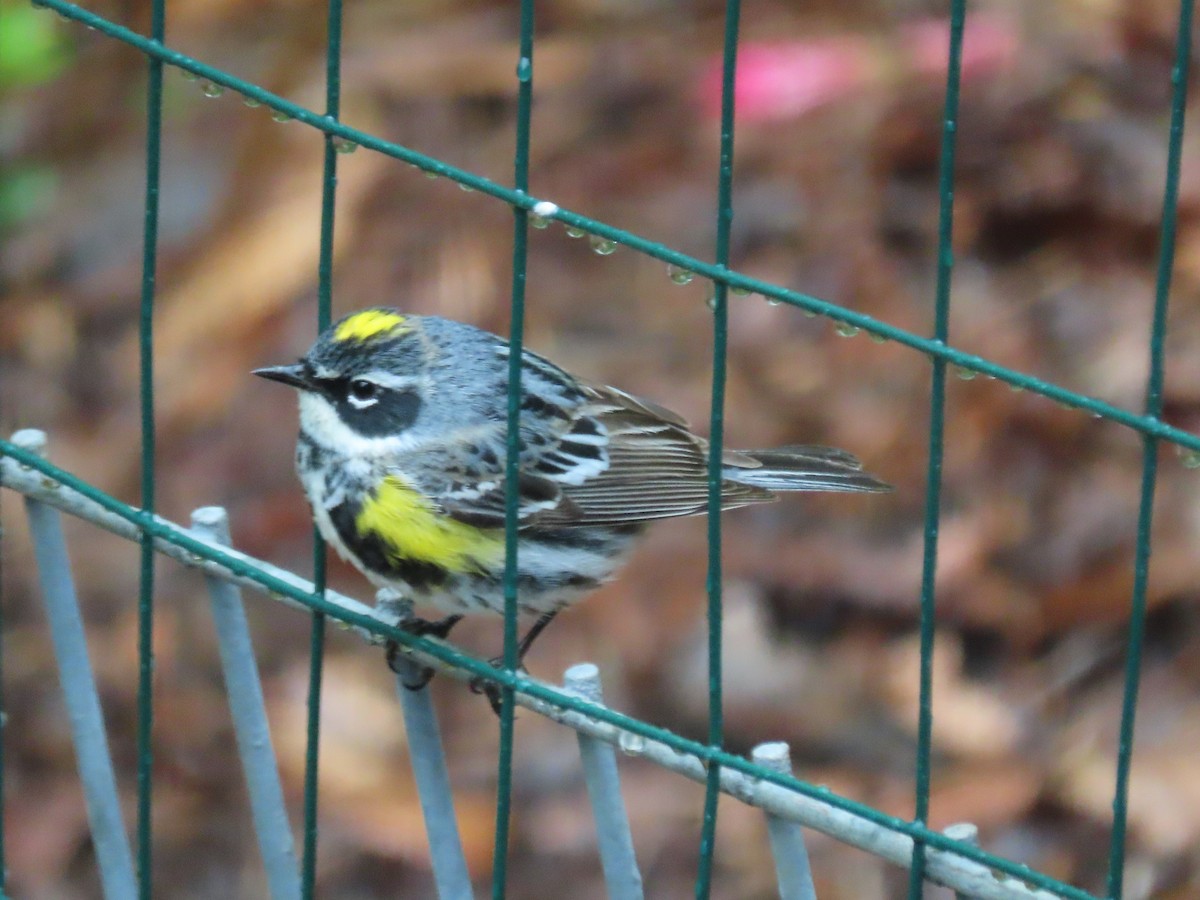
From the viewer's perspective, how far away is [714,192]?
580 cm

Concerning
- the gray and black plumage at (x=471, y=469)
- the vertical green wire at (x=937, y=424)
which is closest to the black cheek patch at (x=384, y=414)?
the gray and black plumage at (x=471, y=469)

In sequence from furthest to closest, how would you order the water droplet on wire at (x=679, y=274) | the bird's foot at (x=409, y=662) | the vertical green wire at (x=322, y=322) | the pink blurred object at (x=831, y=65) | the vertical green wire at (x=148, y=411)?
the pink blurred object at (x=831, y=65), the bird's foot at (x=409, y=662), the vertical green wire at (x=148, y=411), the vertical green wire at (x=322, y=322), the water droplet on wire at (x=679, y=274)

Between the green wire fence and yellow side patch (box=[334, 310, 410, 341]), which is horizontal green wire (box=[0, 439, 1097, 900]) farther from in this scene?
yellow side patch (box=[334, 310, 410, 341])

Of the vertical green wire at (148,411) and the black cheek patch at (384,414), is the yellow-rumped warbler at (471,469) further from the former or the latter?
the vertical green wire at (148,411)

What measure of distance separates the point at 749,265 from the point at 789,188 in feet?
1.08

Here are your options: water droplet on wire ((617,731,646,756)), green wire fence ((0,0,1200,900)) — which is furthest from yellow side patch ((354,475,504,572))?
water droplet on wire ((617,731,646,756))

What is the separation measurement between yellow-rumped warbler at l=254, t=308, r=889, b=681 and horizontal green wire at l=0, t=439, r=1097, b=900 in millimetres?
248

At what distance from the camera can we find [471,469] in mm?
2984

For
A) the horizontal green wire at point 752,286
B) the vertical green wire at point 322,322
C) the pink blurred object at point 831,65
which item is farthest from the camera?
the pink blurred object at point 831,65

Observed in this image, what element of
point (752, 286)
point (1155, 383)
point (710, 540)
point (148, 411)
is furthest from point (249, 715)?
point (1155, 383)

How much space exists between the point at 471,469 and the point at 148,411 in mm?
552

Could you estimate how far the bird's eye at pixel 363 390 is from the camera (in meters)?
2.97

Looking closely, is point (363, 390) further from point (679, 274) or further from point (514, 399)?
point (679, 274)

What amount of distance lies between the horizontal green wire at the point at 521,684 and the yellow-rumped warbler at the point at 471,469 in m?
0.25
